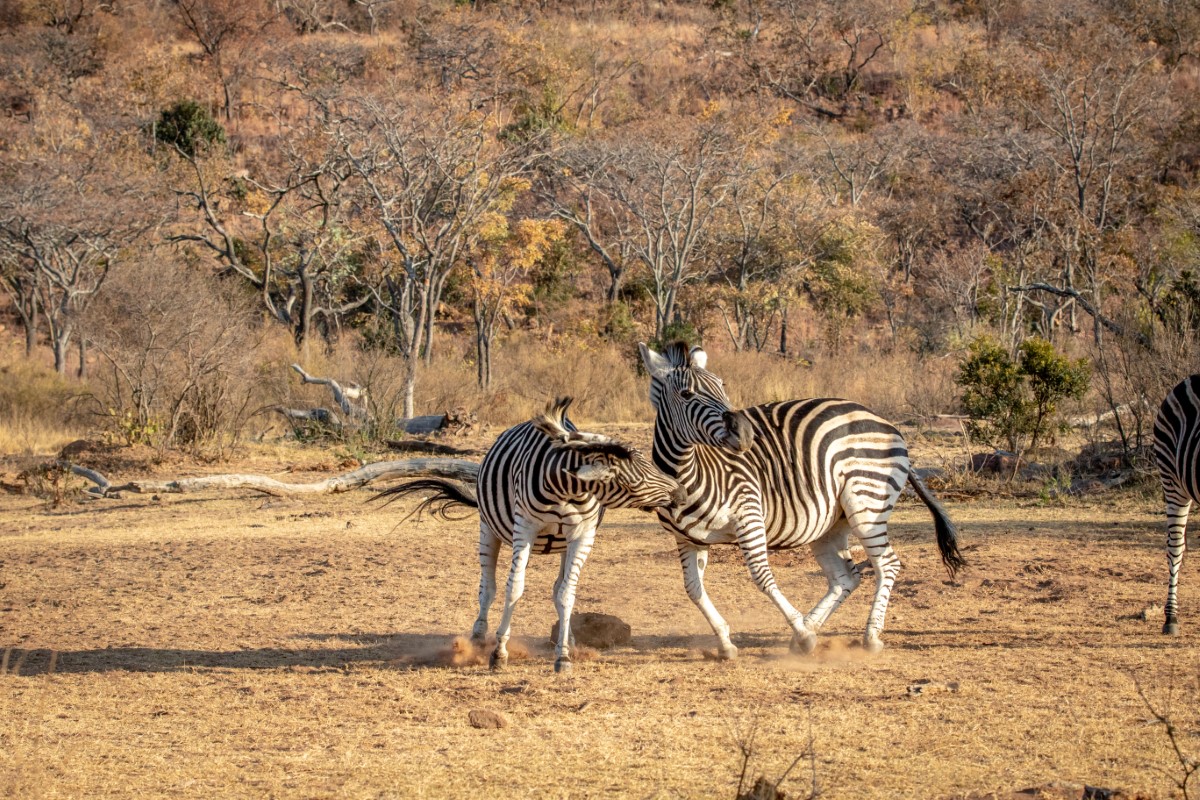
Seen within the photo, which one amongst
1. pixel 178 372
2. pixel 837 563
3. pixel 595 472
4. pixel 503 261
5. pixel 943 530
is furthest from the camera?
pixel 503 261

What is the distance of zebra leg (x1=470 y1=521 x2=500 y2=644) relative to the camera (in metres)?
7.93

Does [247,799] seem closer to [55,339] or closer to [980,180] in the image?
[55,339]

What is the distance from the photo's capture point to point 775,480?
24.8ft

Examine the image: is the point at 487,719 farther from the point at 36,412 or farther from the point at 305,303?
the point at 305,303

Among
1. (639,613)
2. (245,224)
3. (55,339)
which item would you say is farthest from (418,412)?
(245,224)

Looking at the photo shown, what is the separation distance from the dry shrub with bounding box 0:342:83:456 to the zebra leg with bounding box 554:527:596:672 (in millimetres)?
13966

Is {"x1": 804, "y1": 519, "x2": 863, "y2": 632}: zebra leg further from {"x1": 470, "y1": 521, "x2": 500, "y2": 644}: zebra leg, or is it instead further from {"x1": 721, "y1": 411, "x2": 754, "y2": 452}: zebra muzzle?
{"x1": 470, "y1": 521, "x2": 500, "y2": 644}: zebra leg

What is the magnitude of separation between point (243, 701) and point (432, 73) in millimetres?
48815

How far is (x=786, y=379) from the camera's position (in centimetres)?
2328

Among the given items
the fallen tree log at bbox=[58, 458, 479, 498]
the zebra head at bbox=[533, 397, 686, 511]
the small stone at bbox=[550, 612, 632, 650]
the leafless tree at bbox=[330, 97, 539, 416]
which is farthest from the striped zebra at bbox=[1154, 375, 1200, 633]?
the leafless tree at bbox=[330, 97, 539, 416]

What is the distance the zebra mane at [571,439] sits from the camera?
23.0ft

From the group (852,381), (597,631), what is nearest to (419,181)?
(852,381)

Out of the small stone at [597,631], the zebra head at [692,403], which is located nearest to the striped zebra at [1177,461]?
the zebra head at [692,403]

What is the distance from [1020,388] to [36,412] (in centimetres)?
1586
